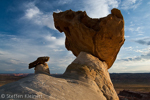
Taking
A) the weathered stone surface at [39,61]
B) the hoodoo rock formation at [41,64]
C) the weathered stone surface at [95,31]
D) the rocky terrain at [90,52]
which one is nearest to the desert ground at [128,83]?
the weathered stone surface at [95,31]

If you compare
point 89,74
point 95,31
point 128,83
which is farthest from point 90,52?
point 128,83

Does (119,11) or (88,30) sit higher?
(119,11)

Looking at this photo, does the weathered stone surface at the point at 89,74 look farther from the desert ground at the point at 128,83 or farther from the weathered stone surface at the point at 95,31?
the desert ground at the point at 128,83

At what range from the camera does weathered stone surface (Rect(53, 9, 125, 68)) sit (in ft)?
15.3

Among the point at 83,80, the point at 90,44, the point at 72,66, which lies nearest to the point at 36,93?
the point at 83,80

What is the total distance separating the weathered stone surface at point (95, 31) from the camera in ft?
15.3

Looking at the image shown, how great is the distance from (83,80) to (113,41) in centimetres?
252

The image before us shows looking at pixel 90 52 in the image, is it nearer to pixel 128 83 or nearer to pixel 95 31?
pixel 95 31

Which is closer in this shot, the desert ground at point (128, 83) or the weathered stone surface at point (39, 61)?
the weathered stone surface at point (39, 61)

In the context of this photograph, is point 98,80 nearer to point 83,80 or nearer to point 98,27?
point 83,80

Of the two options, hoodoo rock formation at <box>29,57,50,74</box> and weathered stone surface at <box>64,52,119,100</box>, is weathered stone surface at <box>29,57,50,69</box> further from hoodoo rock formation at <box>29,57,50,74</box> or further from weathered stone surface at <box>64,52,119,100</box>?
weathered stone surface at <box>64,52,119,100</box>

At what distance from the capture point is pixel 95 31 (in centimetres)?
493

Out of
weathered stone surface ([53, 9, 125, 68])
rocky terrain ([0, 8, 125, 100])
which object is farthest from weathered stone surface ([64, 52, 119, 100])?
weathered stone surface ([53, 9, 125, 68])

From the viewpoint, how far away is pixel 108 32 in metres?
4.71
